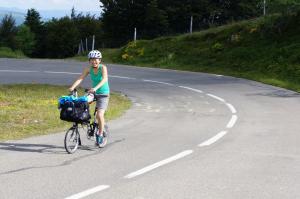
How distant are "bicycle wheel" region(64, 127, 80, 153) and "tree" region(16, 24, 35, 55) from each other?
338 feet

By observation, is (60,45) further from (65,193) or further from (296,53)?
(65,193)

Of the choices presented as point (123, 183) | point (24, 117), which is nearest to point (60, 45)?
point (24, 117)

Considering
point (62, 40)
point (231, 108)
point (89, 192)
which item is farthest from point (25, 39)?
point (89, 192)

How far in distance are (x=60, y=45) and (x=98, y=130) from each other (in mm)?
94000

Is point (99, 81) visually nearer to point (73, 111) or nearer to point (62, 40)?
point (73, 111)

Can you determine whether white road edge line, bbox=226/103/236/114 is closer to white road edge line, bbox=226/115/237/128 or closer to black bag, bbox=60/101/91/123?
white road edge line, bbox=226/115/237/128

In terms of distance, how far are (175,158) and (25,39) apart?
10701 centimetres

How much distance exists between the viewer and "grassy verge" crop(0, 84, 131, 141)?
1256cm

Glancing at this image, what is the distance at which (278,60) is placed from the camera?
101 ft

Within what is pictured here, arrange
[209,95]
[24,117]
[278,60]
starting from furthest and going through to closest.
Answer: [278,60] → [209,95] → [24,117]

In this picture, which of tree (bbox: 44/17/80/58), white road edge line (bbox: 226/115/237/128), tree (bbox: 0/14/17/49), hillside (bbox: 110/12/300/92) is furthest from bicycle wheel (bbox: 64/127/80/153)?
tree (bbox: 0/14/17/49)

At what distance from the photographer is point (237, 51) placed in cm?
3453

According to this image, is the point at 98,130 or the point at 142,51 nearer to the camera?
the point at 98,130

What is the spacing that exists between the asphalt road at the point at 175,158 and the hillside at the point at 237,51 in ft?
37.7
